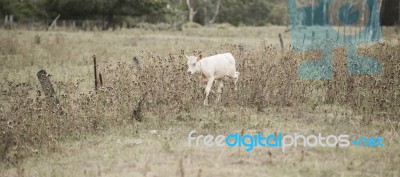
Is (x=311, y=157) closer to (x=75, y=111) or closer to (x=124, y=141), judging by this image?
(x=124, y=141)

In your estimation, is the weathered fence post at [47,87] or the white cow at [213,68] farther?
the white cow at [213,68]

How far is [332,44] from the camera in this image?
13.2 meters

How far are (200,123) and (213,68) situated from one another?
5.39ft

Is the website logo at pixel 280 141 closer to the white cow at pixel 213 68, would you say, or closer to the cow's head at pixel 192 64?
the cow's head at pixel 192 64

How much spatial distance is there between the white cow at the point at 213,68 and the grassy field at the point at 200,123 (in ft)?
0.94

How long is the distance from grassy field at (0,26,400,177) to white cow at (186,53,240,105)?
0.29 meters

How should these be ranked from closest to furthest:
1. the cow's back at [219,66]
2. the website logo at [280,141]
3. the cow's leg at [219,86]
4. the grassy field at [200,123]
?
the grassy field at [200,123], the website logo at [280,141], the cow's back at [219,66], the cow's leg at [219,86]

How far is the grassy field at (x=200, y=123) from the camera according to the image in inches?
275

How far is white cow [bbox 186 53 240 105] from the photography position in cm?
1018

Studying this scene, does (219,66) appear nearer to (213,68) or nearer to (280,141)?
(213,68)

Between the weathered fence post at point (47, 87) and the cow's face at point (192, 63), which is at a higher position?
the cow's face at point (192, 63)

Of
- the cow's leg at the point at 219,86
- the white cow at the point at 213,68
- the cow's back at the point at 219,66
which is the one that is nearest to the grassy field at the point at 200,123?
the cow's leg at the point at 219,86

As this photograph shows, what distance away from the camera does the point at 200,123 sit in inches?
369

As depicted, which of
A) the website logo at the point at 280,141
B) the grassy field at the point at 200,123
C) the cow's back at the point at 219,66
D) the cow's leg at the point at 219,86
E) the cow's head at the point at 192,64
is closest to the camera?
the grassy field at the point at 200,123
